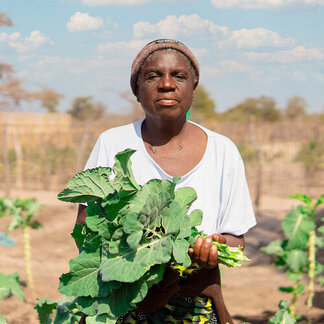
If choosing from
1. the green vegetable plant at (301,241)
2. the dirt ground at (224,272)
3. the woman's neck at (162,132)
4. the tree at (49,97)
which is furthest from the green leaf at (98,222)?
the tree at (49,97)

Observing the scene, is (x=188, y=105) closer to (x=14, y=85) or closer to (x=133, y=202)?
(x=133, y=202)

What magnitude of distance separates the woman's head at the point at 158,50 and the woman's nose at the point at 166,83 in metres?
0.11

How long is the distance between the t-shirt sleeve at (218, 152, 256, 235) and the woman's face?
305 millimetres

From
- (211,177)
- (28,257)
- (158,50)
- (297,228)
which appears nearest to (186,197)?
(211,177)

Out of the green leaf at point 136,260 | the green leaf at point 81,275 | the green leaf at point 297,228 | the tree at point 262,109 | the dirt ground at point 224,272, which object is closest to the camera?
the green leaf at point 136,260

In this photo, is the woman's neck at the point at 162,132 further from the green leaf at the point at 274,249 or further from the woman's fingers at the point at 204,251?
the green leaf at the point at 274,249

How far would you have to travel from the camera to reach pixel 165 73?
179cm

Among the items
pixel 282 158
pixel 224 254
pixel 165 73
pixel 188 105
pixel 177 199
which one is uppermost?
pixel 165 73

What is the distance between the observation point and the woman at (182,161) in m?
1.73

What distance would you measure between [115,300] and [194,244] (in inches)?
12.2

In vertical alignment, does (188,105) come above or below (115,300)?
above

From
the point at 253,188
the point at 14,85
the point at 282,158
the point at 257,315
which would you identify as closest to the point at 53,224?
the point at 257,315

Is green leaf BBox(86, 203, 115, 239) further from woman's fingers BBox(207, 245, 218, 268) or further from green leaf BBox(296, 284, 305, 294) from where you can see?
green leaf BBox(296, 284, 305, 294)

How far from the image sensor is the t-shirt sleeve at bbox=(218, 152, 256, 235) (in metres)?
1.78
